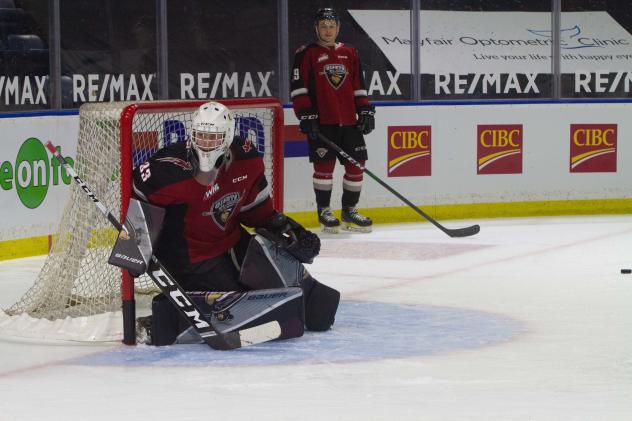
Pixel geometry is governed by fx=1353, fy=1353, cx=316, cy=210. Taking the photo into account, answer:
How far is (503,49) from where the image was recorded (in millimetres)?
8461

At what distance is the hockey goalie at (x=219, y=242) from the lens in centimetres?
423

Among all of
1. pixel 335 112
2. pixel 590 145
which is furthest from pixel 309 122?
pixel 590 145

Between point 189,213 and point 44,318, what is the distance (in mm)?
707

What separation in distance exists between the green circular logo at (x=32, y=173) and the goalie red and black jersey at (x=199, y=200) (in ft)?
7.16

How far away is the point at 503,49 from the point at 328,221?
180 cm

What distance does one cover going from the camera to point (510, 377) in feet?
12.6

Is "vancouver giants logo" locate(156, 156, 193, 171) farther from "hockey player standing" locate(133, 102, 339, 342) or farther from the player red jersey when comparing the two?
the player red jersey

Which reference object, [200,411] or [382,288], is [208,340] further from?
[382,288]

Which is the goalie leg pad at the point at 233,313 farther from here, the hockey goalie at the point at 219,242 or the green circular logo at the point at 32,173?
the green circular logo at the point at 32,173

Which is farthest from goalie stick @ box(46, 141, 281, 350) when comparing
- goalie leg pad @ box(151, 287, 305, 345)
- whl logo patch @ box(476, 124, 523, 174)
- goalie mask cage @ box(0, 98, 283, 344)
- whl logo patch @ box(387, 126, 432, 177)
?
whl logo patch @ box(476, 124, 523, 174)

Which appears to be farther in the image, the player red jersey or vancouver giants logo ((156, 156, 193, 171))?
the player red jersey

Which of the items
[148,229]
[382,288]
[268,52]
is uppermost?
[268,52]

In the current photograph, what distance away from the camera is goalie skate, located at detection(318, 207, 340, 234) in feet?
24.7

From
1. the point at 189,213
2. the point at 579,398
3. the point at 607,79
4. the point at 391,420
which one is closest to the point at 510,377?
the point at 579,398
